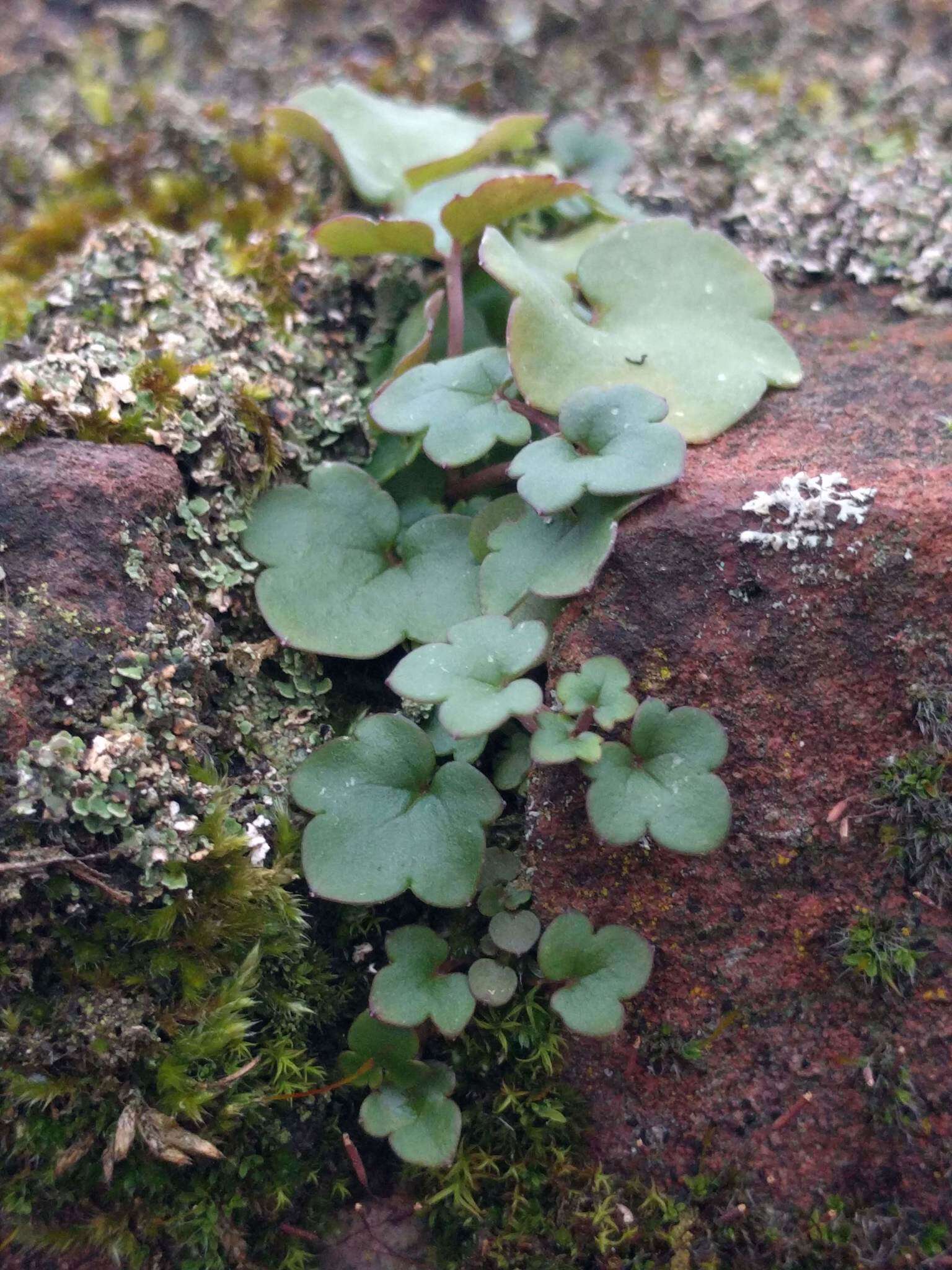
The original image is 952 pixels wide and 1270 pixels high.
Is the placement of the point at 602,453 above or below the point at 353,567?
above

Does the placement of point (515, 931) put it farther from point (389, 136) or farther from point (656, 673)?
point (389, 136)

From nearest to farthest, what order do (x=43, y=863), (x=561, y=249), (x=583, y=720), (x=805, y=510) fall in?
(x=43, y=863) < (x=583, y=720) < (x=805, y=510) < (x=561, y=249)

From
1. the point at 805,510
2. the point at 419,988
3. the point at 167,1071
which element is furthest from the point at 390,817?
the point at 805,510

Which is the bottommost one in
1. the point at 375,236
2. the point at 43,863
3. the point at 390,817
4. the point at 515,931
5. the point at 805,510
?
the point at 515,931

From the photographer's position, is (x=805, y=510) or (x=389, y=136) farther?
(x=389, y=136)

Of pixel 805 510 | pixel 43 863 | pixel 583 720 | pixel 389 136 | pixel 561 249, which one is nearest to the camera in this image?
pixel 43 863

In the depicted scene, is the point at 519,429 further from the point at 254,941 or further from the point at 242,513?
the point at 254,941

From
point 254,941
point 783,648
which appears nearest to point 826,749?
point 783,648
